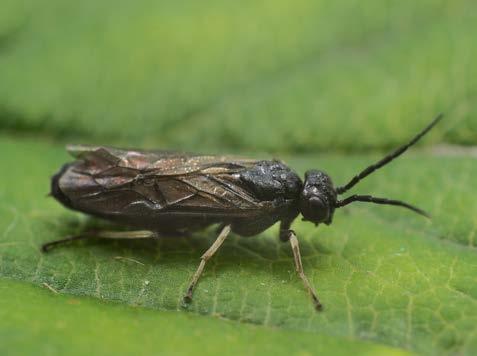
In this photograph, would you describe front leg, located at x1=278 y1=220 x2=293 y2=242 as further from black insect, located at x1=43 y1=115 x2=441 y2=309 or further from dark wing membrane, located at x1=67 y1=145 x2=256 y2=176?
dark wing membrane, located at x1=67 y1=145 x2=256 y2=176

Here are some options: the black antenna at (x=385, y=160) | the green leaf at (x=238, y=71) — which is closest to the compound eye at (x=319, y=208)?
the black antenna at (x=385, y=160)

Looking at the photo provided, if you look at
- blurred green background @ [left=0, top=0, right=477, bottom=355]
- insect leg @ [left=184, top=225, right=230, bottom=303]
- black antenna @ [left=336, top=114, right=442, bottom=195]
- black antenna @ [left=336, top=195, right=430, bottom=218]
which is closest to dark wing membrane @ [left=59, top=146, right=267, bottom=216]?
insect leg @ [left=184, top=225, right=230, bottom=303]

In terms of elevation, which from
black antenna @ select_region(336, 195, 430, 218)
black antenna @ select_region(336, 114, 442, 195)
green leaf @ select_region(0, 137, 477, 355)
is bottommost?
green leaf @ select_region(0, 137, 477, 355)

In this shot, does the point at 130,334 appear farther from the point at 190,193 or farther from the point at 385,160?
the point at 385,160

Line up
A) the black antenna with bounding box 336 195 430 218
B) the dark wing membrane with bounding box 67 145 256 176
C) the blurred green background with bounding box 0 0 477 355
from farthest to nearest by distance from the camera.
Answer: the dark wing membrane with bounding box 67 145 256 176 < the black antenna with bounding box 336 195 430 218 < the blurred green background with bounding box 0 0 477 355

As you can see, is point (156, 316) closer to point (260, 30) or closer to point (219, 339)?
point (219, 339)

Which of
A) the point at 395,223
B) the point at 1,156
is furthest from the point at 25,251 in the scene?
the point at 395,223

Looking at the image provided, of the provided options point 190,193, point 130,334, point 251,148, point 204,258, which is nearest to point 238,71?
point 251,148
